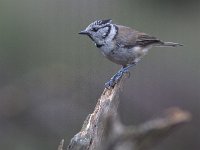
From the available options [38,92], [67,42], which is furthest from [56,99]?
[67,42]

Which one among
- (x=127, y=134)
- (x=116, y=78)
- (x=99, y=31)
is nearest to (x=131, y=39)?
(x=99, y=31)

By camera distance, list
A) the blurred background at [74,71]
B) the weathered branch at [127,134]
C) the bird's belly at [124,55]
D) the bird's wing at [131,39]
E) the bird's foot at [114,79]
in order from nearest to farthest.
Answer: the weathered branch at [127,134]
the bird's foot at [114,79]
the bird's belly at [124,55]
the bird's wing at [131,39]
the blurred background at [74,71]

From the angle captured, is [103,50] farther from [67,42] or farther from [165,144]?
[67,42]

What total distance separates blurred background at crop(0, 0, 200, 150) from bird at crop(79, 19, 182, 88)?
1.85 m

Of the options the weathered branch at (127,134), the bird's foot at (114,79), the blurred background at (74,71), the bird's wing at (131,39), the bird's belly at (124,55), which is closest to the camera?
the weathered branch at (127,134)

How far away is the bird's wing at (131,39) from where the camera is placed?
23.5 feet

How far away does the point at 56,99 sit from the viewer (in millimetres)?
9359

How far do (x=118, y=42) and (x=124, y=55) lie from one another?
13 centimetres

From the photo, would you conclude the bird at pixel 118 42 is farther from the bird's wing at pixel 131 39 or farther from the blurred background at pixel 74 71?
the blurred background at pixel 74 71

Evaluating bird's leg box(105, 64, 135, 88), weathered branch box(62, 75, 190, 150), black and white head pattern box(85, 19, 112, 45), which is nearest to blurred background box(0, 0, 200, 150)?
black and white head pattern box(85, 19, 112, 45)

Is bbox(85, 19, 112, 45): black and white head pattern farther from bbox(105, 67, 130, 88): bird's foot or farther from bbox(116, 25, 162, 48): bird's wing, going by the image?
bbox(105, 67, 130, 88): bird's foot

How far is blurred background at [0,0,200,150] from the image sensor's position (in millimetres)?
9109

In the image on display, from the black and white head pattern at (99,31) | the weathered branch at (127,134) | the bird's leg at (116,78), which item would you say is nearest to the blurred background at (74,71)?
the black and white head pattern at (99,31)

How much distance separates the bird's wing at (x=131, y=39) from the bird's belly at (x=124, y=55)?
0.05 metres
